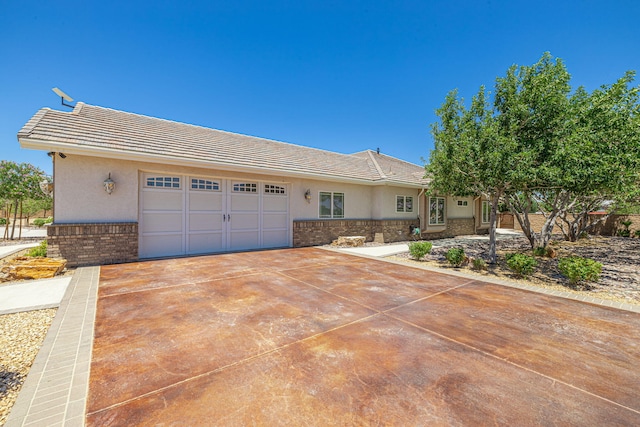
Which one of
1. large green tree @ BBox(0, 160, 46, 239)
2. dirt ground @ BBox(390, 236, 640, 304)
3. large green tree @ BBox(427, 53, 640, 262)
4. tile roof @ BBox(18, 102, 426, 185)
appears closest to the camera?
dirt ground @ BBox(390, 236, 640, 304)

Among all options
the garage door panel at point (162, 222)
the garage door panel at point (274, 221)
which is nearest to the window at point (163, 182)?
the garage door panel at point (162, 222)

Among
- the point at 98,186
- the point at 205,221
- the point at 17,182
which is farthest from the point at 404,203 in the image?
the point at 17,182

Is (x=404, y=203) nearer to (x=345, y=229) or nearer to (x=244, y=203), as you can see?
(x=345, y=229)

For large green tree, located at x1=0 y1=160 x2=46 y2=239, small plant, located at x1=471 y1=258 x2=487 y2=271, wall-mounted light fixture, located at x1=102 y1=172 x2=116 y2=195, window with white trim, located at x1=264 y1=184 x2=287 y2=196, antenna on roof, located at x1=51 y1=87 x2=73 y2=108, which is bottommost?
small plant, located at x1=471 y1=258 x2=487 y2=271

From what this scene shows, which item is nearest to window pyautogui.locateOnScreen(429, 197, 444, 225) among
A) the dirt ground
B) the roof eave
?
the dirt ground

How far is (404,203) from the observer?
1560 centimetres

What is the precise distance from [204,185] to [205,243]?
2.14 m

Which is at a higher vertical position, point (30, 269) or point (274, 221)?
point (274, 221)

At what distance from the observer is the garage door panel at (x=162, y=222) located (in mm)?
8945

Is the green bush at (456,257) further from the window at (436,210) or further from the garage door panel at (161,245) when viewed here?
the garage door panel at (161,245)

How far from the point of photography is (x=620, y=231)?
1759cm

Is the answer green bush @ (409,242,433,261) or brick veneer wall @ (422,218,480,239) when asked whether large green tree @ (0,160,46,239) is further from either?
brick veneer wall @ (422,218,480,239)

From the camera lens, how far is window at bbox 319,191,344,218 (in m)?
13.3

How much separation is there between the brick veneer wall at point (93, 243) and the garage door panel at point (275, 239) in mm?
4592
